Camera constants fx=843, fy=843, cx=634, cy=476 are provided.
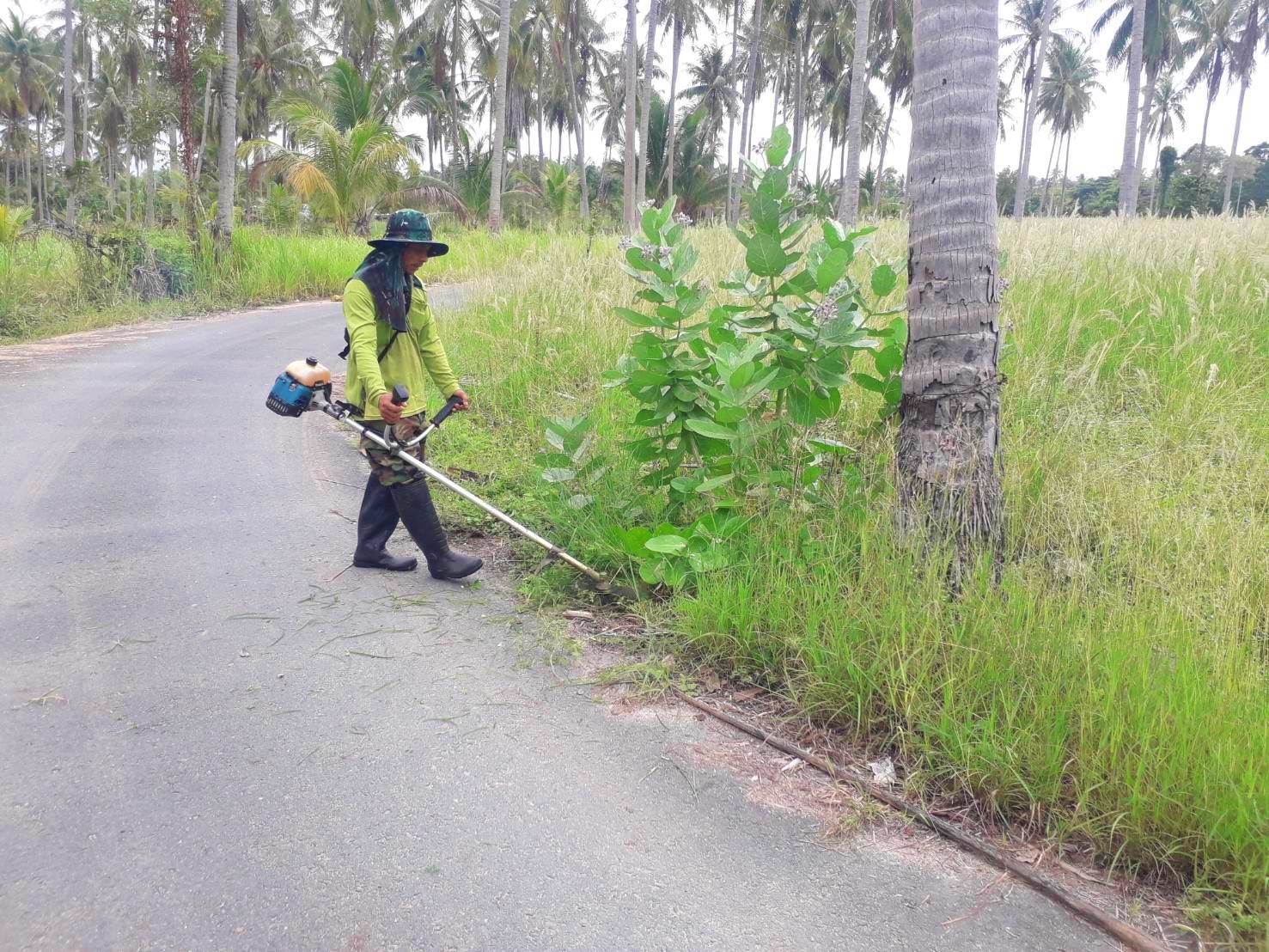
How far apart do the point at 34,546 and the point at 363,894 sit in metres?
3.42

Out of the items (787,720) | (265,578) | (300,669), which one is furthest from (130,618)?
(787,720)

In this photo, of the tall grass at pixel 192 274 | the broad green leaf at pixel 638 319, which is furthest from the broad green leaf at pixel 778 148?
the tall grass at pixel 192 274

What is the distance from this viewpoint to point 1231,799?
7.45 ft

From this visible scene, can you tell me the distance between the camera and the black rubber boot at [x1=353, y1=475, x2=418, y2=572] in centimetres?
453

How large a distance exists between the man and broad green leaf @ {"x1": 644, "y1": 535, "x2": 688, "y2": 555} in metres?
1.11

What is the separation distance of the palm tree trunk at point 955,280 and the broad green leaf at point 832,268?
287mm

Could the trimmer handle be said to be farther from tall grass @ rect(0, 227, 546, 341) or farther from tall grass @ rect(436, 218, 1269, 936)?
tall grass @ rect(0, 227, 546, 341)

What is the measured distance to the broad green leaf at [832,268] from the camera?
12.1ft

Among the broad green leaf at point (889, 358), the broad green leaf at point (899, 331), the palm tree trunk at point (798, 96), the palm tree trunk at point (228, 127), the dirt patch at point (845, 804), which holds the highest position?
the palm tree trunk at point (798, 96)

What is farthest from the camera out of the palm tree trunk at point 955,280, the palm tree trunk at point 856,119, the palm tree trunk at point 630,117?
the palm tree trunk at point 630,117

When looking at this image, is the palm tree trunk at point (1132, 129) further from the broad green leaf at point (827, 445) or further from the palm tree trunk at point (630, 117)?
the broad green leaf at point (827, 445)

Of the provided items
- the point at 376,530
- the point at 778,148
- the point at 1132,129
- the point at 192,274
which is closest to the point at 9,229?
the point at 192,274

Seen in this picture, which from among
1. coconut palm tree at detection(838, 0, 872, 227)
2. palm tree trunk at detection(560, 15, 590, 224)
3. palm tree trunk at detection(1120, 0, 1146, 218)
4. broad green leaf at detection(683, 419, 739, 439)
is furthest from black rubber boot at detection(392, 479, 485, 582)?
palm tree trunk at detection(560, 15, 590, 224)

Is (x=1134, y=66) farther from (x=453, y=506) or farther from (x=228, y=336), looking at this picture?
(x=453, y=506)
